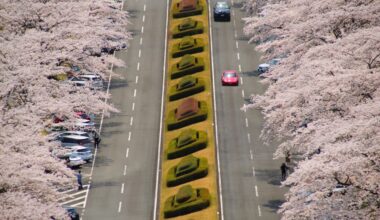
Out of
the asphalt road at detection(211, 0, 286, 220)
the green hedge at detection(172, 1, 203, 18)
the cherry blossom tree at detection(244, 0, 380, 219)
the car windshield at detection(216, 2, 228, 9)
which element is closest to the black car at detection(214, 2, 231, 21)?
the car windshield at detection(216, 2, 228, 9)

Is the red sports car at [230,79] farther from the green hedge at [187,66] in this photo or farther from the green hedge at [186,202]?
the green hedge at [186,202]

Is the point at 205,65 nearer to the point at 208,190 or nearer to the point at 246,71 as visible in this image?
the point at 246,71

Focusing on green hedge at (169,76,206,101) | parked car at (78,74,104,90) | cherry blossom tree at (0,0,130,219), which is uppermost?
cherry blossom tree at (0,0,130,219)

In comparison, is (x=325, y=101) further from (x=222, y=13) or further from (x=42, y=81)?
Result: (x=222, y=13)

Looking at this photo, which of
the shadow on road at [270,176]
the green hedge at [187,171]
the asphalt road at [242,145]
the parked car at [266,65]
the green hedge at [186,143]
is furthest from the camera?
the parked car at [266,65]

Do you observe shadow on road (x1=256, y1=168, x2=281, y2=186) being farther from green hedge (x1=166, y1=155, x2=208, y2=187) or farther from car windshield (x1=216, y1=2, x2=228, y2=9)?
car windshield (x1=216, y1=2, x2=228, y2=9)

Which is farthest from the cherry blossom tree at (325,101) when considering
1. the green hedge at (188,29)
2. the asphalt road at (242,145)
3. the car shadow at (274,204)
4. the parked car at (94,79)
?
the parked car at (94,79)
